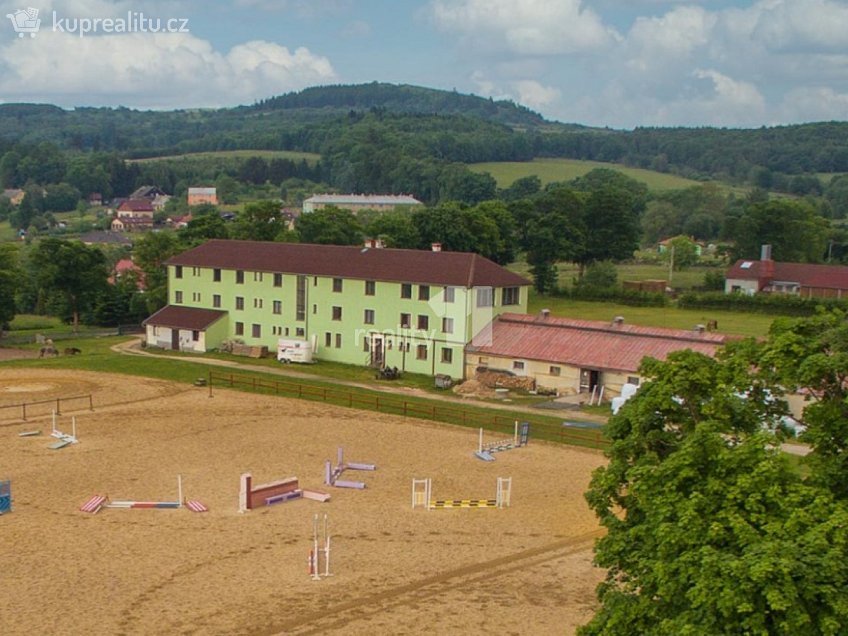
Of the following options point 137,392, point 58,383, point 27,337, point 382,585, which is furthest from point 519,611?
point 27,337

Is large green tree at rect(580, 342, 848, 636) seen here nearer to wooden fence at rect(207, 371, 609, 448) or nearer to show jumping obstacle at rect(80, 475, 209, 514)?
show jumping obstacle at rect(80, 475, 209, 514)

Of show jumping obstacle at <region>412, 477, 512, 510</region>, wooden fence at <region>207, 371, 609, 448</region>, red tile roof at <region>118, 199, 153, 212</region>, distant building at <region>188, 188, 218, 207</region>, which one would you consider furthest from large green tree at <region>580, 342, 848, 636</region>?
distant building at <region>188, 188, 218, 207</region>

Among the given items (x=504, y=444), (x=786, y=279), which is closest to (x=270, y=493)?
(x=504, y=444)

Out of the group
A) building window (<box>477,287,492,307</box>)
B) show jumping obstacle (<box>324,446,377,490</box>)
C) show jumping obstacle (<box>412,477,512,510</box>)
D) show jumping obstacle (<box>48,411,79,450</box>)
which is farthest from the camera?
building window (<box>477,287,492,307</box>)

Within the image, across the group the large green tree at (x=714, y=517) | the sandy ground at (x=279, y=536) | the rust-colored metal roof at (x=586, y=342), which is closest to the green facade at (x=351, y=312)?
the rust-colored metal roof at (x=586, y=342)

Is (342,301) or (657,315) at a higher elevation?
(342,301)

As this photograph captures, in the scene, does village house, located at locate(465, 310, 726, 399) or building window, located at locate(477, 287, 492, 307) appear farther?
building window, located at locate(477, 287, 492, 307)

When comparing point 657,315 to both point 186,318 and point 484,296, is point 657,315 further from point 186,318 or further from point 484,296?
point 186,318
